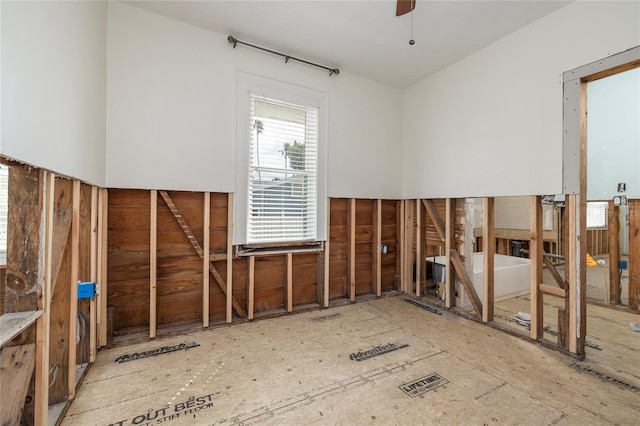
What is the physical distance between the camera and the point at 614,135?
389cm

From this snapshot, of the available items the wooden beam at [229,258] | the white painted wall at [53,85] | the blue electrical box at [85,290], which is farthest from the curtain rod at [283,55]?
the blue electrical box at [85,290]

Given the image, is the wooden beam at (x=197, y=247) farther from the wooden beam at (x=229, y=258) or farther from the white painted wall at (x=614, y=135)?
the white painted wall at (x=614, y=135)

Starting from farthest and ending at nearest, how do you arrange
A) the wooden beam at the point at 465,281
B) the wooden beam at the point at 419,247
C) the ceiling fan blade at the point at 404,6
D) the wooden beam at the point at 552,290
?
the wooden beam at the point at 419,247 < the wooden beam at the point at 465,281 < the wooden beam at the point at 552,290 < the ceiling fan blade at the point at 404,6

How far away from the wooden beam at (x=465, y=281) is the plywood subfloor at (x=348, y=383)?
458 millimetres

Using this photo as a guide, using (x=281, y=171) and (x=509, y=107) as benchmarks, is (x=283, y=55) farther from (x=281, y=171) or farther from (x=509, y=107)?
(x=509, y=107)

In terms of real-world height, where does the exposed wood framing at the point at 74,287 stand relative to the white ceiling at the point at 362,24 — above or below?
below

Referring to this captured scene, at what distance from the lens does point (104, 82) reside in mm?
2354

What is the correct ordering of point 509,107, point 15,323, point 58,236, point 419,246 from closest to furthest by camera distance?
point 15,323 → point 58,236 → point 509,107 → point 419,246

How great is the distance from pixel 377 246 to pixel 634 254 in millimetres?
3178

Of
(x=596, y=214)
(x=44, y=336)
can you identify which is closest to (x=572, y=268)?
(x=44, y=336)

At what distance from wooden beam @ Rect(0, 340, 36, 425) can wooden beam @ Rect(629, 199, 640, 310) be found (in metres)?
5.57

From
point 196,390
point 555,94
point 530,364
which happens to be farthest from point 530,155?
point 196,390

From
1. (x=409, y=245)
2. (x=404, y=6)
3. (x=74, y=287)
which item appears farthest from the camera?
(x=409, y=245)

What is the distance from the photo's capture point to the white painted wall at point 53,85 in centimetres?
103
